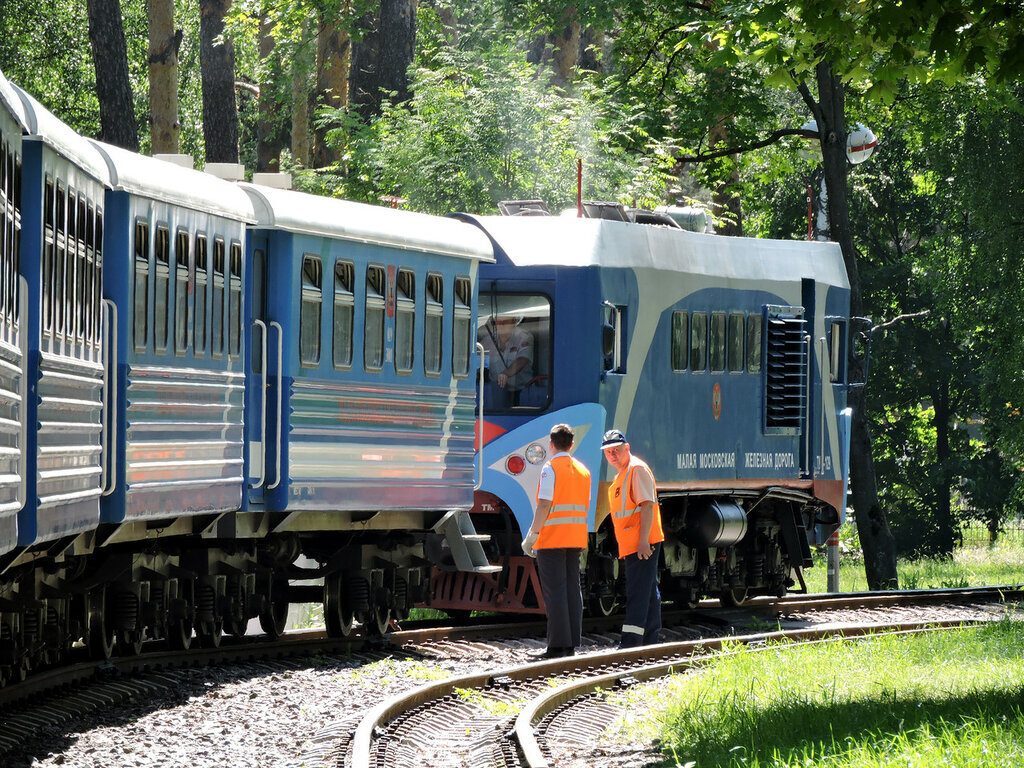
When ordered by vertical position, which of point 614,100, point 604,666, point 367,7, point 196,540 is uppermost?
point 367,7

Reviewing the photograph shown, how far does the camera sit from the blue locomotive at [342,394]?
10.7 m

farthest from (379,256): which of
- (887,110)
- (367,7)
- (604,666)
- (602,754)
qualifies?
(887,110)

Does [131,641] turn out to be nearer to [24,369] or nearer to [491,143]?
[24,369]

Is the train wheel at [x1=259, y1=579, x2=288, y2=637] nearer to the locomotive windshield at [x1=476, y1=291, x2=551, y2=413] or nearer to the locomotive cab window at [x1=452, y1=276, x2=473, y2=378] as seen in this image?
the locomotive cab window at [x1=452, y1=276, x2=473, y2=378]

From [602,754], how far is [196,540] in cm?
512

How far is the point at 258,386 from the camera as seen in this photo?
559 inches

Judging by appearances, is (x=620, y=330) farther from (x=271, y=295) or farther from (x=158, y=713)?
(x=158, y=713)

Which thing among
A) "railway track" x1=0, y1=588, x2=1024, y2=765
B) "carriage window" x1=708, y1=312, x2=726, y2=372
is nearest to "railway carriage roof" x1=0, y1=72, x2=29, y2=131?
"railway track" x1=0, y1=588, x2=1024, y2=765

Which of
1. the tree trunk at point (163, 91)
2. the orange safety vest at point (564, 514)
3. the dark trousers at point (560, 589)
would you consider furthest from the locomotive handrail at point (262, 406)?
the tree trunk at point (163, 91)

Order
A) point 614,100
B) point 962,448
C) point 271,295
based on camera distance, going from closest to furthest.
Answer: point 271,295
point 614,100
point 962,448

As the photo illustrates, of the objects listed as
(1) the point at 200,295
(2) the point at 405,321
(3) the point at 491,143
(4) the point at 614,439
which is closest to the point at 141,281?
(1) the point at 200,295

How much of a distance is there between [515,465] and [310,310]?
10.8 feet

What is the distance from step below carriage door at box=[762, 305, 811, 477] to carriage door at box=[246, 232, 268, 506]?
7354 mm

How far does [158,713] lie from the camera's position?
1115 centimetres
